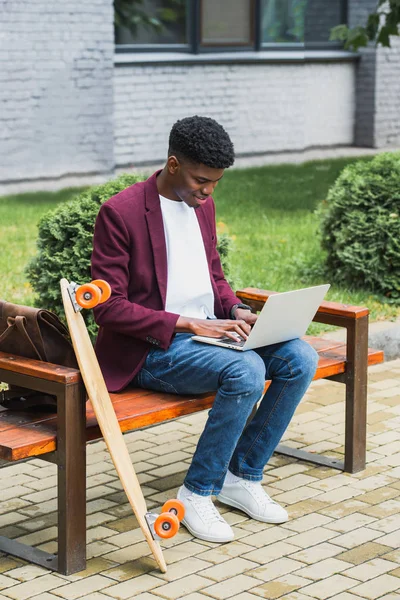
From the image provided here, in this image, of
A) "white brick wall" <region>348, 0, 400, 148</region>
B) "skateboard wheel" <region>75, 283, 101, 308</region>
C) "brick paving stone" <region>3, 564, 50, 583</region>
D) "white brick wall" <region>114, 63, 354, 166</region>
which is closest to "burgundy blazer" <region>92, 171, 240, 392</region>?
"skateboard wheel" <region>75, 283, 101, 308</region>

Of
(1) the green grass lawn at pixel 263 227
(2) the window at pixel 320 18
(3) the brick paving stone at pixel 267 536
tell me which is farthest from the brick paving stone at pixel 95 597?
(2) the window at pixel 320 18

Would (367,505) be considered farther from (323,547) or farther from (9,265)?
(9,265)

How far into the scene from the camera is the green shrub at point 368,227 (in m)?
7.60

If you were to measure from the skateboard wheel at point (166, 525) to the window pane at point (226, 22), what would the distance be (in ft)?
36.6

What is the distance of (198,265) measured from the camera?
14.1ft

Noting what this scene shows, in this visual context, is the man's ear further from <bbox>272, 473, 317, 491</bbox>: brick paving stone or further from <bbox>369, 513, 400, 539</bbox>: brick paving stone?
<bbox>369, 513, 400, 539</bbox>: brick paving stone

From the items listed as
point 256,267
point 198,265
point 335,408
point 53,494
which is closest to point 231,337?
point 198,265

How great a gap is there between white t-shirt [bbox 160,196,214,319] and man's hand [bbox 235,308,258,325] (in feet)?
0.45

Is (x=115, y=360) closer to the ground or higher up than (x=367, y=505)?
higher up

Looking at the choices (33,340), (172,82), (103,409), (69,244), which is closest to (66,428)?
(103,409)

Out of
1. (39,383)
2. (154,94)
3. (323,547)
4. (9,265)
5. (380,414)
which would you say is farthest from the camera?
(154,94)

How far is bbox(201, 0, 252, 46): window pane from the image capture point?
46.9 feet

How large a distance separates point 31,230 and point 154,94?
4.19m

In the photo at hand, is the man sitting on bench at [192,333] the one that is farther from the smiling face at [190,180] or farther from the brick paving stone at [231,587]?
the brick paving stone at [231,587]
